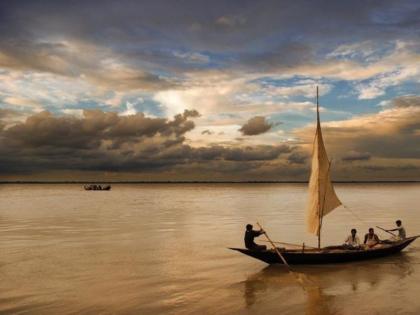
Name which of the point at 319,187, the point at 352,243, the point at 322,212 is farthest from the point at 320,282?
the point at 319,187

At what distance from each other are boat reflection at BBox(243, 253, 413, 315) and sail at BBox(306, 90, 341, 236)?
3492mm

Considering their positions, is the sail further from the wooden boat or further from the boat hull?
the boat hull

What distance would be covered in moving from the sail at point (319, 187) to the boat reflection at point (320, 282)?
349 cm

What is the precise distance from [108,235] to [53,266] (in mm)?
14489

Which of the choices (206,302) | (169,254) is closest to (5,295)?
(206,302)

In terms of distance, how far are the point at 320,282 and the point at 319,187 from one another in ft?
23.5

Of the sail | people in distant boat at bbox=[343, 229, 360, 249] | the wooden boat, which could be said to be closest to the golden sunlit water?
the wooden boat

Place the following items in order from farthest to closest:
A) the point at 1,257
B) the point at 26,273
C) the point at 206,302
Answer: the point at 1,257
the point at 26,273
the point at 206,302

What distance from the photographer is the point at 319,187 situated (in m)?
26.8

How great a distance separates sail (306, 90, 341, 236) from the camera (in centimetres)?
2688

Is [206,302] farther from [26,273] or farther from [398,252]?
[398,252]

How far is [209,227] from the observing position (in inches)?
1857

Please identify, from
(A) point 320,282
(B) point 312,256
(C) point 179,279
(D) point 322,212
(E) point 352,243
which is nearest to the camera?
(A) point 320,282

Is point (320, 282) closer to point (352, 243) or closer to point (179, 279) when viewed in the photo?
point (352, 243)
